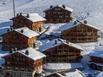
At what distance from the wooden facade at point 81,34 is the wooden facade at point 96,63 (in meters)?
13.9

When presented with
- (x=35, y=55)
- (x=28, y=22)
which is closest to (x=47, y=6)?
(x=28, y=22)

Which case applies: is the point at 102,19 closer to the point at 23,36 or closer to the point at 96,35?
the point at 96,35

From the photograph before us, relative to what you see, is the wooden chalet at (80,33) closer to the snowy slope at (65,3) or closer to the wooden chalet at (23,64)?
the snowy slope at (65,3)

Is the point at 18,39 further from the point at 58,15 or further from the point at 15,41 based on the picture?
the point at 58,15

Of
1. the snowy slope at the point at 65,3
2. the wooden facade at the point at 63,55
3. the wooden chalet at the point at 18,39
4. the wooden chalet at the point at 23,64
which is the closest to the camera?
the wooden chalet at the point at 23,64

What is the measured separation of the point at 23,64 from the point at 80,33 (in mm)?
19292

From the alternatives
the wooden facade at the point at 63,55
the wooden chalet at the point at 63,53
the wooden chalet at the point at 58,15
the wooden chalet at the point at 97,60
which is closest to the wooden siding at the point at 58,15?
the wooden chalet at the point at 58,15

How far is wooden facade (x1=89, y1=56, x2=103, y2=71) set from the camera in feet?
222

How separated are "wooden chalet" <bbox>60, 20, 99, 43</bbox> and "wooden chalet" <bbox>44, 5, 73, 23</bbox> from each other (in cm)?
1598

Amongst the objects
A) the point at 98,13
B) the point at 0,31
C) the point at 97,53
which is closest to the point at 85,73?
the point at 97,53

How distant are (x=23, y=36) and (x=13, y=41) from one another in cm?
250

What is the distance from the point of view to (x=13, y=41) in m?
78.9

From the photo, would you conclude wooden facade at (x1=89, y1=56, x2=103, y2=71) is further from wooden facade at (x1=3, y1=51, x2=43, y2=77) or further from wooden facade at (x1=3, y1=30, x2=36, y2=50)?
wooden facade at (x1=3, y1=30, x2=36, y2=50)

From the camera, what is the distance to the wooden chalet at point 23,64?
217 ft
